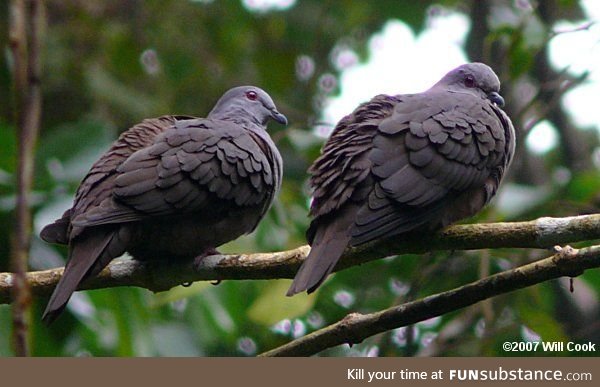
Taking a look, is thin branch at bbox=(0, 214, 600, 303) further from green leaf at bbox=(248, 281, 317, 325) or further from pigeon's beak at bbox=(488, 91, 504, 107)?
pigeon's beak at bbox=(488, 91, 504, 107)

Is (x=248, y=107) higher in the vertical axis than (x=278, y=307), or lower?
higher

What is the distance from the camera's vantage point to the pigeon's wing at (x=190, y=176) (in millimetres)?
4273

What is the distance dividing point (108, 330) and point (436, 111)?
3164 mm

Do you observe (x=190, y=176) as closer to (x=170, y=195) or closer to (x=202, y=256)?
(x=170, y=195)

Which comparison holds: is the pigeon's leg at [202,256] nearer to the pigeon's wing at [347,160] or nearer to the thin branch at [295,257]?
the thin branch at [295,257]

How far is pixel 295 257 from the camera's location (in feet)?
13.0

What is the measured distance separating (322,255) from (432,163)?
793 millimetres

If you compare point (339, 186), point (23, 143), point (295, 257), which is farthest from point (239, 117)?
point (23, 143)

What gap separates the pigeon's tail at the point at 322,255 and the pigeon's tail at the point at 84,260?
869 mm

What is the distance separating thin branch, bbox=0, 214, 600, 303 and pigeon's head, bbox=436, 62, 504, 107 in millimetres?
1463

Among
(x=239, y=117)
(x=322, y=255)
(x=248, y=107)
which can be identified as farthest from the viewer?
(x=248, y=107)

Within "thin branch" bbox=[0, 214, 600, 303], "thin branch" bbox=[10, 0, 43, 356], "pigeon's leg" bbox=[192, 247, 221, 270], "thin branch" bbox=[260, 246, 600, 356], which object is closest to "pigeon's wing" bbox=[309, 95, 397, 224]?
"thin branch" bbox=[0, 214, 600, 303]
